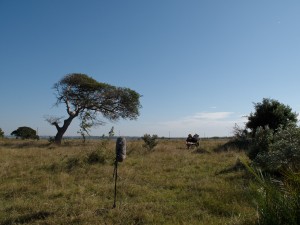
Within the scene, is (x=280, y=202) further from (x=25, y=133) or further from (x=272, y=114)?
(x=25, y=133)

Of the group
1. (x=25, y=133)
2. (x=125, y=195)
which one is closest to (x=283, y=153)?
(x=125, y=195)

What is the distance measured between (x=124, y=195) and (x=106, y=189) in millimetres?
724

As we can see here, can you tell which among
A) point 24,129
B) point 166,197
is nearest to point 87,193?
point 166,197

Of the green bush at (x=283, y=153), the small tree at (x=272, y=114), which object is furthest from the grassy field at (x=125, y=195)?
the small tree at (x=272, y=114)

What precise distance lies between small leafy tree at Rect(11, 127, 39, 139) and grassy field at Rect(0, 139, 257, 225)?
115 ft

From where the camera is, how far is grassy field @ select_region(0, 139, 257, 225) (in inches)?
257

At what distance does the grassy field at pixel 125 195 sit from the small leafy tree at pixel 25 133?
35.2m

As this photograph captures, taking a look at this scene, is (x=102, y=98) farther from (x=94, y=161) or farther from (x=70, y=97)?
(x=94, y=161)

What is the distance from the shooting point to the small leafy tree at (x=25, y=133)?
4720 centimetres

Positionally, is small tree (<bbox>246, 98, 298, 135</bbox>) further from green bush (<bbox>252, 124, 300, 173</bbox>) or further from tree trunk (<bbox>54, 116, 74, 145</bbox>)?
tree trunk (<bbox>54, 116, 74, 145</bbox>)

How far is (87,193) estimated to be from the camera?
8.66 meters

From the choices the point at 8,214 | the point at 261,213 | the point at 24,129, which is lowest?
the point at 8,214

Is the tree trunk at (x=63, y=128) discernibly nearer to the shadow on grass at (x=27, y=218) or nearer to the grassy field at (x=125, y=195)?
the grassy field at (x=125, y=195)

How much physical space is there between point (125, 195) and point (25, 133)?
43.9 m
